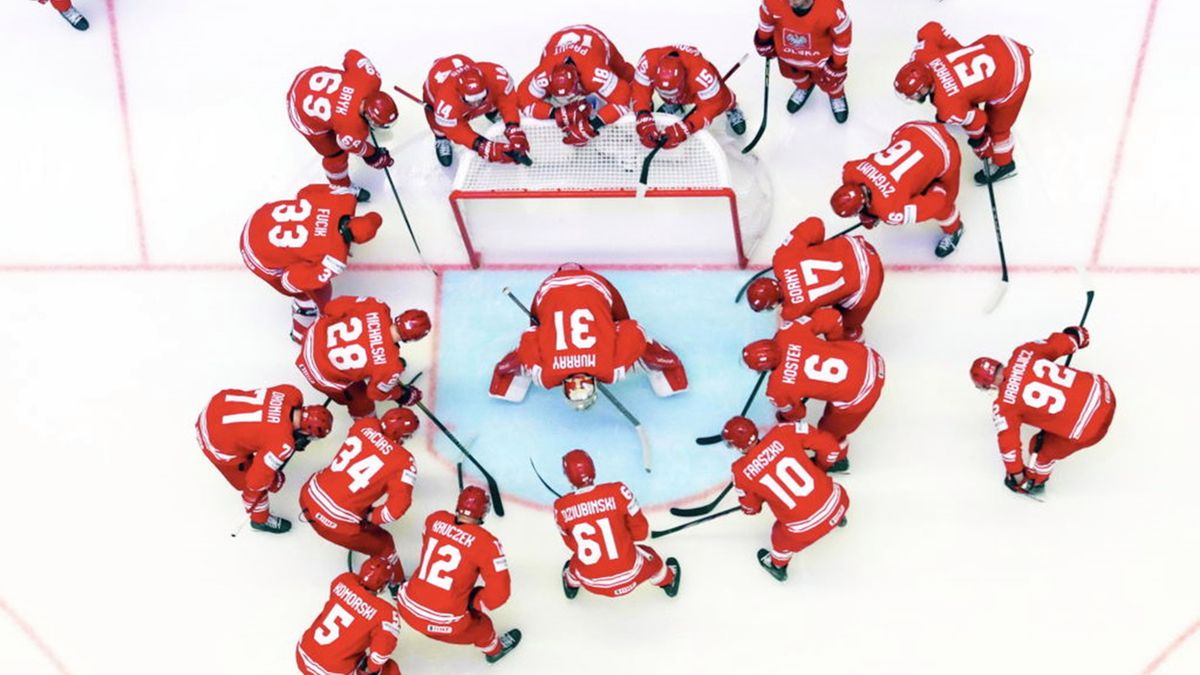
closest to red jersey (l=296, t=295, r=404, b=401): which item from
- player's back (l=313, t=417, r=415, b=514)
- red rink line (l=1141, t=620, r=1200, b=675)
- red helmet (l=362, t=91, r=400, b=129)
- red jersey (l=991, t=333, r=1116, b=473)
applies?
player's back (l=313, t=417, r=415, b=514)

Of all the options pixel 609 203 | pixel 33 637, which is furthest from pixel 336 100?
pixel 33 637

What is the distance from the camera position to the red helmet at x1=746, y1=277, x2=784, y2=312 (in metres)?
5.39

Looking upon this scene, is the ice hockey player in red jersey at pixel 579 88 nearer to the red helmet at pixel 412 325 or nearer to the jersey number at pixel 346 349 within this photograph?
the red helmet at pixel 412 325

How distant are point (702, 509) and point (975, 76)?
2332 mm

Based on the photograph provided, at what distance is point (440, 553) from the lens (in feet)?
16.9

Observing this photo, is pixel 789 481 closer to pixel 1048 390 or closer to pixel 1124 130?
pixel 1048 390

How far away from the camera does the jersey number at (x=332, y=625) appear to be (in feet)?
16.8

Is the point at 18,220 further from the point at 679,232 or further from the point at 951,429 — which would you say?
the point at 951,429

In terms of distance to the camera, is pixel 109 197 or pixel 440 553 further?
pixel 109 197

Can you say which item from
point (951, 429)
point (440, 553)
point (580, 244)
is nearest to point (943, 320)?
point (951, 429)

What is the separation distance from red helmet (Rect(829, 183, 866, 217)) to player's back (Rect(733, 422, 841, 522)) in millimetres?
1010

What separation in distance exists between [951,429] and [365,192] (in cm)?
318

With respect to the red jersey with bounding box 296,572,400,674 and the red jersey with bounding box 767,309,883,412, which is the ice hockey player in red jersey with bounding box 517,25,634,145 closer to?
the red jersey with bounding box 767,309,883,412

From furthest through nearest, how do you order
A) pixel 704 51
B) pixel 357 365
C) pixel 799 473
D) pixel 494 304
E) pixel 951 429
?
1. pixel 704 51
2. pixel 494 304
3. pixel 951 429
4. pixel 357 365
5. pixel 799 473
